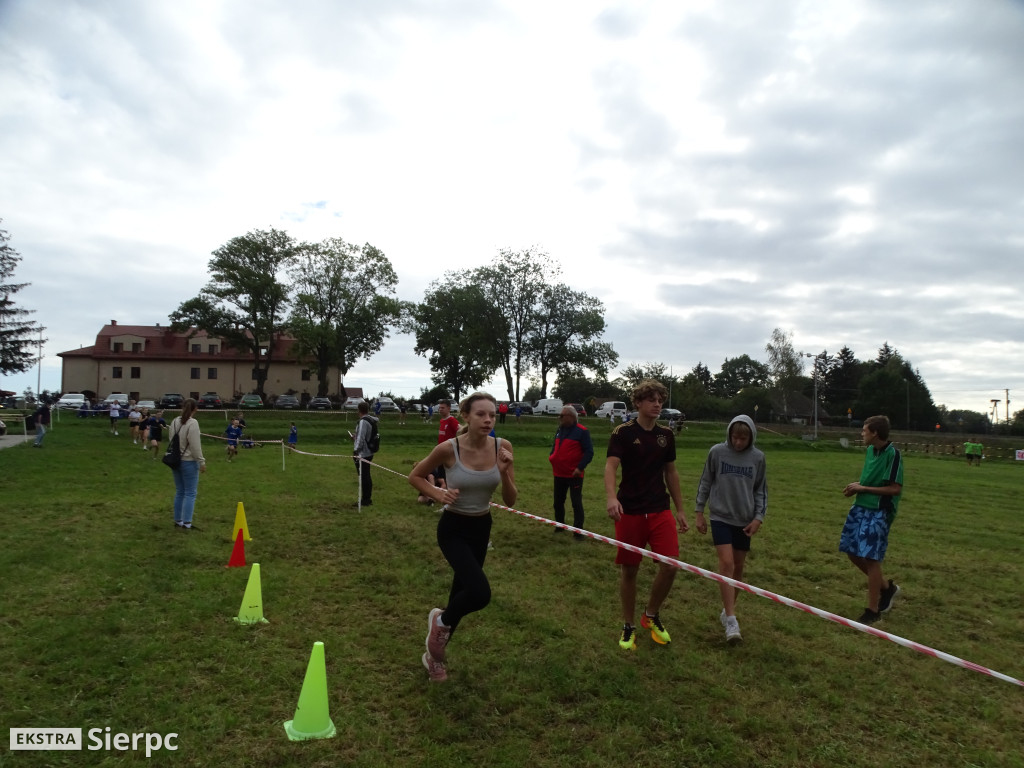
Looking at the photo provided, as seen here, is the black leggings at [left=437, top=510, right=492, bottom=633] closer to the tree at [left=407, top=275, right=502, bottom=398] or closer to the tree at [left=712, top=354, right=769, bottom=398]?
the tree at [left=407, top=275, right=502, bottom=398]

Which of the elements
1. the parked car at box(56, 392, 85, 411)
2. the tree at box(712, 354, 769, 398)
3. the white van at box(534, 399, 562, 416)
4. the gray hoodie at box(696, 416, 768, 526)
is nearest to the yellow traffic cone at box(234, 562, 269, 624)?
the gray hoodie at box(696, 416, 768, 526)

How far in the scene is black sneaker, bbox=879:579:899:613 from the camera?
6.19 metres

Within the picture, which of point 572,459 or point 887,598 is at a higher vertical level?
point 572,459

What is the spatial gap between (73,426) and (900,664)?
39134 millimetres

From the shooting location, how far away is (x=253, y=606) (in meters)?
5.49

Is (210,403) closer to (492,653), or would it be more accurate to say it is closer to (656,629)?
(492,653)

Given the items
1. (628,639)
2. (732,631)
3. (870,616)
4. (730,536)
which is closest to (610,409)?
(870,616)

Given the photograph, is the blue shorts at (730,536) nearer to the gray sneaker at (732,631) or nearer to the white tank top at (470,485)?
the gray sneaker at (732,631)

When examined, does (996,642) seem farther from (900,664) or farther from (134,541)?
(134,541)

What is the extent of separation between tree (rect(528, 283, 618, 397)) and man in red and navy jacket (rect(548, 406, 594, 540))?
5790cm

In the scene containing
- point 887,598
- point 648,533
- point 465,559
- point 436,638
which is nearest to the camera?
point 465,559

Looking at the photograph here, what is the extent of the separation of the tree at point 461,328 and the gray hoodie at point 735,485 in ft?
194

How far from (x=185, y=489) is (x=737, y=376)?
128447 millimetres

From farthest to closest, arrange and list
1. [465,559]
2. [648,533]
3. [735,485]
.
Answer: [735,485], [648,533], [465,559]
